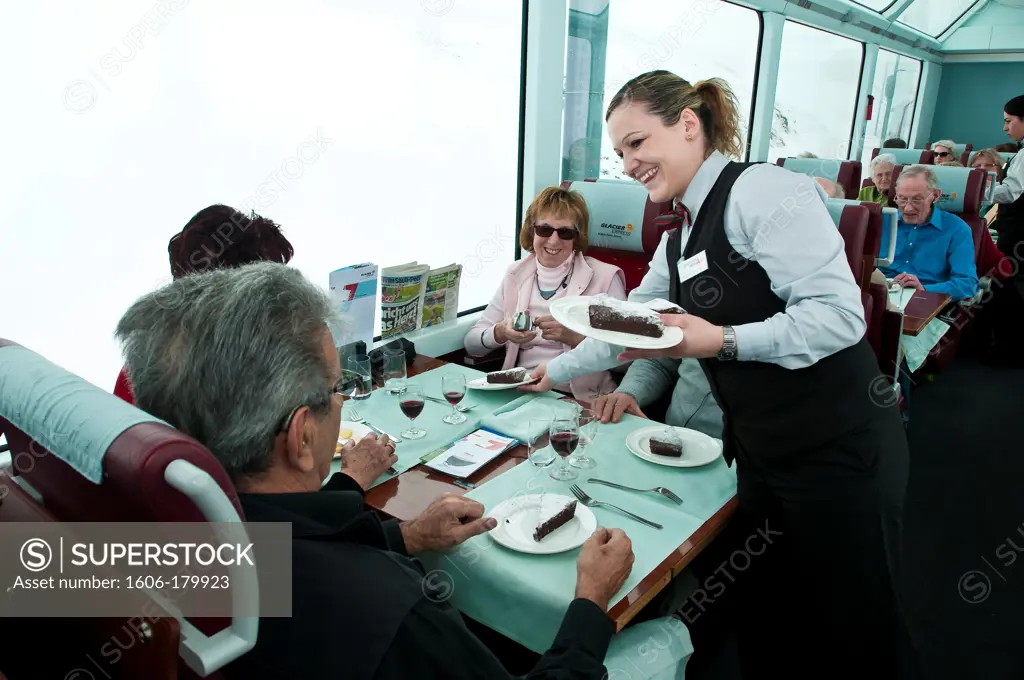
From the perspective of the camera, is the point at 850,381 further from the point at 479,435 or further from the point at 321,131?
the point at 321,131

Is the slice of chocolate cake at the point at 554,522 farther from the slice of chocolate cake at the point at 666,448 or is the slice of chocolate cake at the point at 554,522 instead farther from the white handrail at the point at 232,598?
the white handrail at the point at 232,598

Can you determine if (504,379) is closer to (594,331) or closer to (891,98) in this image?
(594,331)

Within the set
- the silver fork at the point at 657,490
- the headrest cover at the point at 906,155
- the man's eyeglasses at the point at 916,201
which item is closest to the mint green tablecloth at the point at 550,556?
the silver fork at the point at 657,490

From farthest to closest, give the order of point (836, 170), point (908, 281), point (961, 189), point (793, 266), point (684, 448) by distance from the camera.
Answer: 1. point (836, 170)
2. point (961, 189)
3. point (908, 281)
4. point (684, 448)
5. point (793, 266)

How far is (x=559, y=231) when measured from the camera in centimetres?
292

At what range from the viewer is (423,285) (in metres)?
2.97

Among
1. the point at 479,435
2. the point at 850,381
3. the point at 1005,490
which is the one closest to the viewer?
the point at 850,381

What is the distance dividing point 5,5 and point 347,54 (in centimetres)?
118

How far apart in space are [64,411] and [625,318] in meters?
1.25

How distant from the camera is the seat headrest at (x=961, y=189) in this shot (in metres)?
4.97

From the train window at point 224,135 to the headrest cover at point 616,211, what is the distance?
72 centimetres

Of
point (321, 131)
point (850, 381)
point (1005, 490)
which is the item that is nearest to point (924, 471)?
point (1005, 490)

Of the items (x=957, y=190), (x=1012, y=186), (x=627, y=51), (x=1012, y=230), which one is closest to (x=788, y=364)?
(x=627, y=51)

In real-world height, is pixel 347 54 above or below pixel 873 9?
below
